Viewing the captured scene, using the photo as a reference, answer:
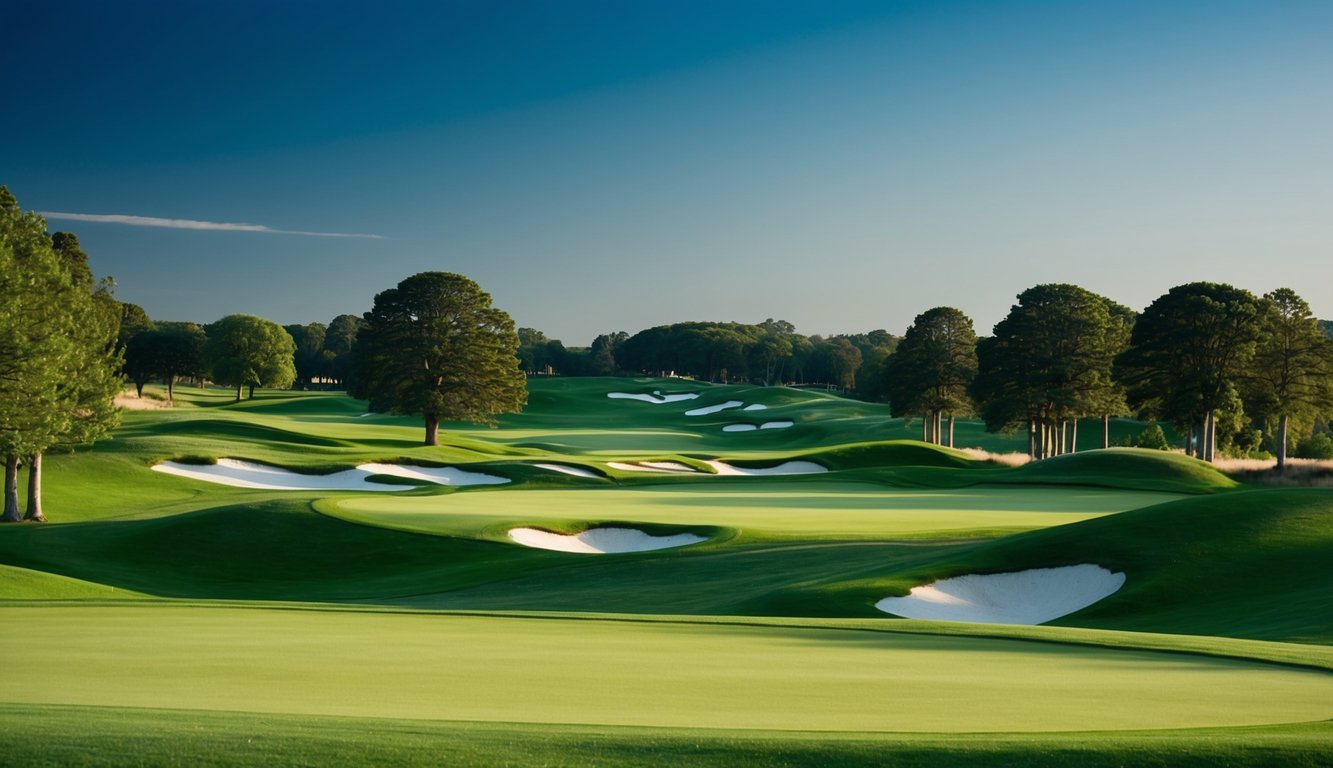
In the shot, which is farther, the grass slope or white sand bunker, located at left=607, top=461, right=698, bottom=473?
white sand bunker, located at left=607, top=461, right=698, bottom=473

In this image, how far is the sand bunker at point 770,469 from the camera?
57.2 metres

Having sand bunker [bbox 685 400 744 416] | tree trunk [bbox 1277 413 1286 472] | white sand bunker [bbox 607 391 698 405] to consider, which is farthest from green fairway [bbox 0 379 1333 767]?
white sand bunker [bbox 607 391 698 405]

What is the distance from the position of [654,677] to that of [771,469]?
161 ft

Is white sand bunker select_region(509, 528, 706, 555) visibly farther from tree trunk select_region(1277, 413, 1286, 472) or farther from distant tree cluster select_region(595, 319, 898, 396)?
distant tree cluster select_region(595, 319, 898, 396)

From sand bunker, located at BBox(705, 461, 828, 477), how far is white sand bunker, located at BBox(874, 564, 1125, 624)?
36627mm

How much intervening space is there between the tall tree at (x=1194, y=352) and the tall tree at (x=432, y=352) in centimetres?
3148

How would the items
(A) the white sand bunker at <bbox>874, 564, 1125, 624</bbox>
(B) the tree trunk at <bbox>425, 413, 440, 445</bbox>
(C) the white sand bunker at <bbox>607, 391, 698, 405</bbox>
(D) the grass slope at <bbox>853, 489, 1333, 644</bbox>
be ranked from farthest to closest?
(C) the white sand bunker at <bbox>607, 391, 698, 405</bbox> < (B) the tree trunk at <bbox>425, 413, 440, 445</bbox> < (A) the white sand bunker at <bbox>874, 564, 1125, 624</bbox> < (D) the grass slope at <bbox>853, 489, 1333, 644</bbox>

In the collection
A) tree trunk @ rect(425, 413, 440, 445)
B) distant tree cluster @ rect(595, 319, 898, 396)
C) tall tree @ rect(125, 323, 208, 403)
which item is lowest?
tree trunk @ rect(425, 413, 440, 445)

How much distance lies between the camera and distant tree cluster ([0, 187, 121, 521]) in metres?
26.5

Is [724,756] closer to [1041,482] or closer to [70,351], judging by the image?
[70,351]

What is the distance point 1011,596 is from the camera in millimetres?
19906

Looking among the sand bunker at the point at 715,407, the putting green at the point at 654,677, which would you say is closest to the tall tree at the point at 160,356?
the sand bunker at the point at 715,407

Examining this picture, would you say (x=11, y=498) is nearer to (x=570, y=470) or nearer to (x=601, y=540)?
(x=601, y=540)

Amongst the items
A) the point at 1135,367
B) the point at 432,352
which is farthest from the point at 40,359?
the point at 1135,367
